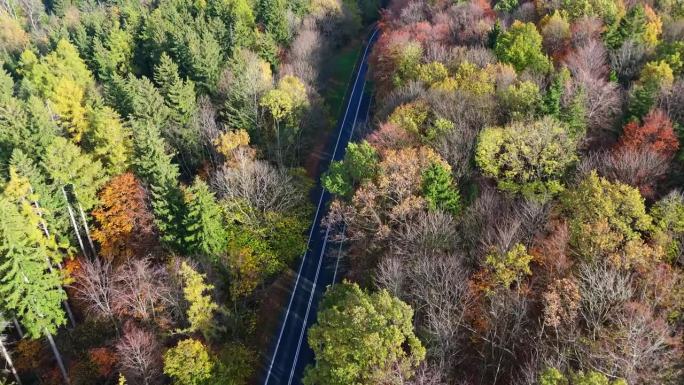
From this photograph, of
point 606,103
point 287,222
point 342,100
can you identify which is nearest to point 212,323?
point 287,222

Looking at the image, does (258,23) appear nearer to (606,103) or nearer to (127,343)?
(606,103)

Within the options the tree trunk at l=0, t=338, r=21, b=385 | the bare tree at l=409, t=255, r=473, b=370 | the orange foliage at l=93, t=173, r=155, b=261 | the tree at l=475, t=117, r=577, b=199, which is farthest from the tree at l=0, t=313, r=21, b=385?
the tree at l=475, t=117, r=577, b=199

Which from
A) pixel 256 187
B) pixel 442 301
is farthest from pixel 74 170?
pixel 442 301

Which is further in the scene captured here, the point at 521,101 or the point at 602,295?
the point at 521,101

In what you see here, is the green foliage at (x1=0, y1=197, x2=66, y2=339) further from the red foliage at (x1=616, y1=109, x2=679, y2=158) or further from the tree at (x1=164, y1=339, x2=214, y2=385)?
the red foliage at (x1=616, y1=109, x2=679, y2=158)

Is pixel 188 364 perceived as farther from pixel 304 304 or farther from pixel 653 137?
pixel 653 137

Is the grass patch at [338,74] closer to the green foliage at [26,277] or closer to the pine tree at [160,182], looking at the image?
the pine tree at [160,182]

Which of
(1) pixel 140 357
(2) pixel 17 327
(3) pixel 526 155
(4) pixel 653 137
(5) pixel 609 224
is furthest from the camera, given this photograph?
(4) pixel 653 137
